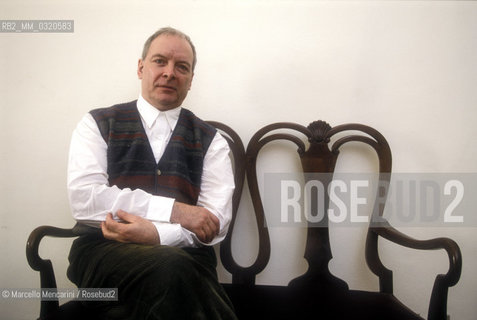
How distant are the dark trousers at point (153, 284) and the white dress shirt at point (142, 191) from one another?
11cm

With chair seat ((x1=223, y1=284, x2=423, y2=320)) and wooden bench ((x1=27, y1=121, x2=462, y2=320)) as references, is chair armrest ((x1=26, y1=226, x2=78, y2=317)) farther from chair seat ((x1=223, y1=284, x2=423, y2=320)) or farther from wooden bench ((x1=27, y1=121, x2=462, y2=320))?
chair seat ((x1=223, y1=284, x2=423, y2=320))

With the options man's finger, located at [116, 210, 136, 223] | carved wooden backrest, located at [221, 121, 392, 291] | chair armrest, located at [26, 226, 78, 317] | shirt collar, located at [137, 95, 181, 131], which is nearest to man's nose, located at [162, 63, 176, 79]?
shirt collar, located at [137, 95, 181, 131]

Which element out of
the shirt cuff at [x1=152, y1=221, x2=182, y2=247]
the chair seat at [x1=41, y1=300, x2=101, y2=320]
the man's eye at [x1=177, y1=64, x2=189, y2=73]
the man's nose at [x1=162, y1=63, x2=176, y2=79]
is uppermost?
the man's eye at [x1=177, y1=64, x2=189, y2=73]

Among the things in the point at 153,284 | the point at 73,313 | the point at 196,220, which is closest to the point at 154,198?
the point at 196,220

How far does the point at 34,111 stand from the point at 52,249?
0.59 m

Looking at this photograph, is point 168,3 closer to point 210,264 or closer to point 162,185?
point 162,185

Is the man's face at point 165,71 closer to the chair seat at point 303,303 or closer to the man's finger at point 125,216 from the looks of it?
the man's finger at point 125,216

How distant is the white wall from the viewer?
1.24 meters

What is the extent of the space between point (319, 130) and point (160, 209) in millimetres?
631

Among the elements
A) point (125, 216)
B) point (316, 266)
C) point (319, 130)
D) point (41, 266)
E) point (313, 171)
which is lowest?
point (316, 266)

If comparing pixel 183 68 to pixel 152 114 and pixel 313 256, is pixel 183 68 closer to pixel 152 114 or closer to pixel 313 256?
pixel 152 114

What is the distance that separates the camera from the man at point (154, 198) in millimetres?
720

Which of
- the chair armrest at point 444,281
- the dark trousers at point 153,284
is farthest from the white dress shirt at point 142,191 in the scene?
the chair armrest at point 444,281

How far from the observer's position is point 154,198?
36.1 inches
